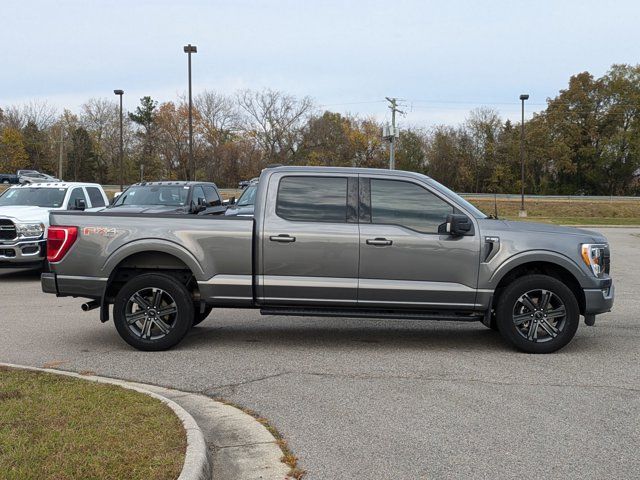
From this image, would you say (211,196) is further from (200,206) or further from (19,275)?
(19,275)

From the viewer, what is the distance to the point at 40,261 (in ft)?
41.2

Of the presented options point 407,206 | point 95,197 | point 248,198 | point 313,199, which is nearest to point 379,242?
point 407,206

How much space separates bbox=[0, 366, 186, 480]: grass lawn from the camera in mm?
3816

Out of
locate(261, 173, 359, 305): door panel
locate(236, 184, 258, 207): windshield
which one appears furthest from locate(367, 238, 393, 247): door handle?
locate(236, 184, 258, 207): windshield

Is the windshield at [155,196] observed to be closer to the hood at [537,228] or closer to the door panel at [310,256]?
the door panel at [310,256]

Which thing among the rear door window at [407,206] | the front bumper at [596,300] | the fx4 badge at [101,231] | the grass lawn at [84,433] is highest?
the rear door window at [407,206]

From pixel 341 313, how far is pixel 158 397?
7.96 feet

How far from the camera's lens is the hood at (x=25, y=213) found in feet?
40.8

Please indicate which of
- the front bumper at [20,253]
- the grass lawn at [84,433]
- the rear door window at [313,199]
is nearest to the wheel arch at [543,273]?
the rear door window at [313,199]

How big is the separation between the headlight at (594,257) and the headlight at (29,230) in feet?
32.7

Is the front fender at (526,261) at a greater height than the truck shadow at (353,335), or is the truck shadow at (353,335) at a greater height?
the front fender at (526,261)

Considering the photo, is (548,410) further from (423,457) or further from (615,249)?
(615,249)

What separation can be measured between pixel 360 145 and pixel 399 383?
74092 millimetres

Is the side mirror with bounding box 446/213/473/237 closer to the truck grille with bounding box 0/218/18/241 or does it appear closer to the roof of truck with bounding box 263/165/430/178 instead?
the roof of truck with bounding box 263/165/430/178
